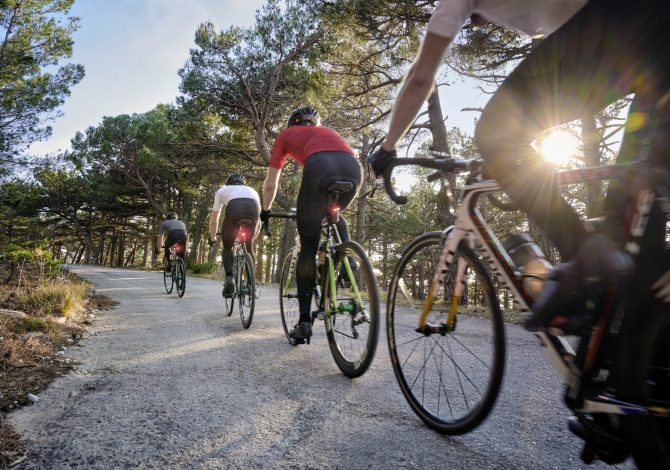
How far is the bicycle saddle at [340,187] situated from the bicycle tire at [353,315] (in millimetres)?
392

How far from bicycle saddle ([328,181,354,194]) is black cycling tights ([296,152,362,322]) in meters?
0.04

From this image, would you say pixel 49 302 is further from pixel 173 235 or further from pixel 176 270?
pixel 173 235

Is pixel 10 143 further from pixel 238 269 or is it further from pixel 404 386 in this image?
pixel 404 386

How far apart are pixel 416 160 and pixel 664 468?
129cm

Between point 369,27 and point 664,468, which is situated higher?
point 369,27

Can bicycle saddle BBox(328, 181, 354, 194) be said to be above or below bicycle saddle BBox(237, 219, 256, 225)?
above

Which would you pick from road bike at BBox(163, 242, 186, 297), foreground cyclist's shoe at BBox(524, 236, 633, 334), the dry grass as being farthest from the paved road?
road bike at BBox(163, 242, 186, 297)

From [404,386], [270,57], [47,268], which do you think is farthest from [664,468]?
[270,57]

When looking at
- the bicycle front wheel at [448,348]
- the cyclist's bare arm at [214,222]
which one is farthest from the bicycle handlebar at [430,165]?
the cyclist's bare arm at [214,222]

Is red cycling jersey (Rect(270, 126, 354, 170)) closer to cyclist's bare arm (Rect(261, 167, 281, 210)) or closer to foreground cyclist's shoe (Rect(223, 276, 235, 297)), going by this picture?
cyclist's bare arm (Rect(261, 167, 281, 210))

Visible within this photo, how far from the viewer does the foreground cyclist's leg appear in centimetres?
117

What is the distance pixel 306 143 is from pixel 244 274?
237 cm

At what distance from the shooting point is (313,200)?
293 centimetres

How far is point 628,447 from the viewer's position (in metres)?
1.10
